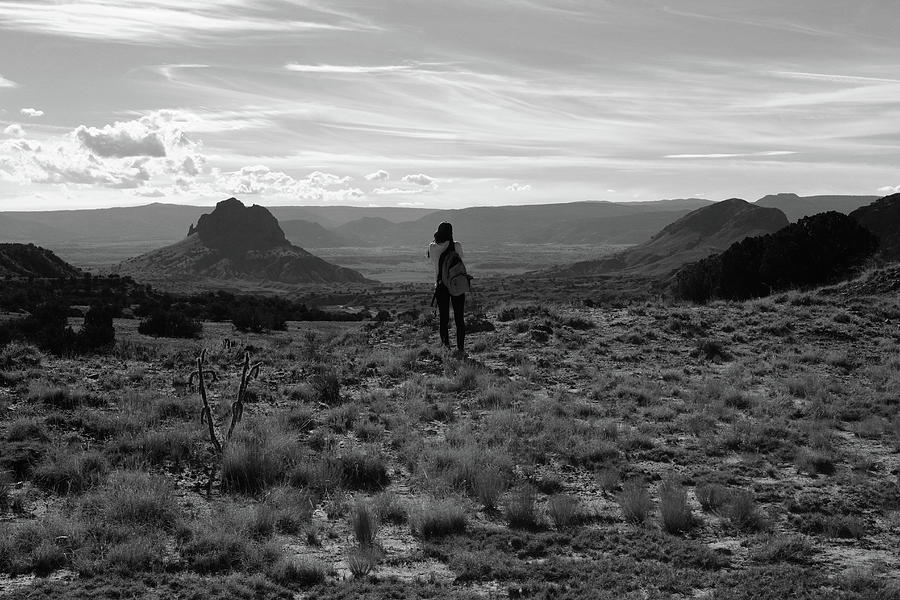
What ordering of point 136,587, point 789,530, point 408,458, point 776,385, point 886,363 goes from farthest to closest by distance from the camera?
point 886,363, point 776,385, point 408,458, point 789,530, point 136,587

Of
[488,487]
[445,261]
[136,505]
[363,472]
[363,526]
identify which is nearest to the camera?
[363,526]

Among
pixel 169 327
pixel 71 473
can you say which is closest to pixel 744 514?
pixel 71 473

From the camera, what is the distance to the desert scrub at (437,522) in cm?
566

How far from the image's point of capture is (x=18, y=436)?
7.43 metres

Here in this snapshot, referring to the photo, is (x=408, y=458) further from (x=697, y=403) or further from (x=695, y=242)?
(x=695, y=242)

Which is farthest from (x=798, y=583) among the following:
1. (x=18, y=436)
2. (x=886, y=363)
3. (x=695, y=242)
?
(x=695, y=242)

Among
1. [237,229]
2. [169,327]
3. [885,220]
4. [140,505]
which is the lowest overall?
[140,505]

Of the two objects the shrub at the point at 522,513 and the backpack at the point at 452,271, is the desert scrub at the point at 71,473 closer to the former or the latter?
the shrub at the point at 522,513

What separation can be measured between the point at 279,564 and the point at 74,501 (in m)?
2.19

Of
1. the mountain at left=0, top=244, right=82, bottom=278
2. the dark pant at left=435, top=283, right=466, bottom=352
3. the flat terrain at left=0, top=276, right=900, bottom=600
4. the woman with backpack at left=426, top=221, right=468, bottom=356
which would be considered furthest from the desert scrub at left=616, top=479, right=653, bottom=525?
the mountain at left=0, top=244, right=82, bottom=278

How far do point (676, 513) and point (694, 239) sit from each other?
620 ft

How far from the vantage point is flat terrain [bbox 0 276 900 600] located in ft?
16.1

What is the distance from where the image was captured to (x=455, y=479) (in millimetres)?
6680

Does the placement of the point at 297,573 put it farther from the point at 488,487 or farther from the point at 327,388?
the point at 327,388
